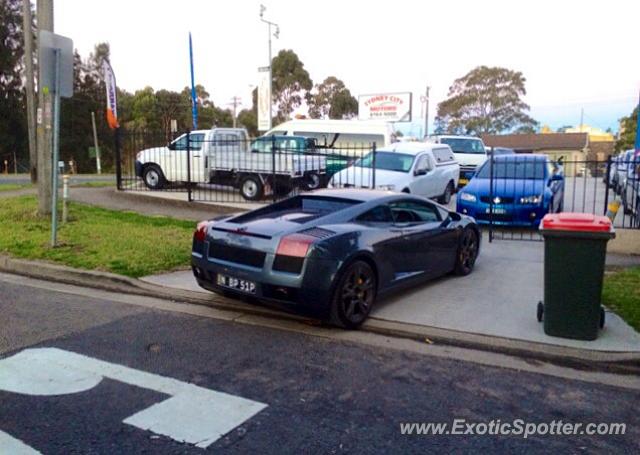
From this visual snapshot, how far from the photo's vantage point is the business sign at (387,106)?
3753cm

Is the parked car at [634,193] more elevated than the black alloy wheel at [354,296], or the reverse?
the parked car at [634,193]

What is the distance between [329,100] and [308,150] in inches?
1531

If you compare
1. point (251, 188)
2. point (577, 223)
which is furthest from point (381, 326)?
point (251, 188)

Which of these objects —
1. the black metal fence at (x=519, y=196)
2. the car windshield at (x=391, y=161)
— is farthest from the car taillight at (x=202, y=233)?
the car windshield at (x=391, y=161)

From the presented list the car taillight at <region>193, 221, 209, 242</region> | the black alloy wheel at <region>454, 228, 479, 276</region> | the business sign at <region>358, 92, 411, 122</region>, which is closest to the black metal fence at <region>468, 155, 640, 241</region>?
the black alloy wheel at <region>454, 228, 479, 276</region>

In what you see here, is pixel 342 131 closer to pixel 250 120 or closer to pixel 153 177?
pixel 153 177

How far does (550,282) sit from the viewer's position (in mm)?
5246

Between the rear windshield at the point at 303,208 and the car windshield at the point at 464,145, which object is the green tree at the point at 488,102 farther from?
the rear windshield at the point at 303,208

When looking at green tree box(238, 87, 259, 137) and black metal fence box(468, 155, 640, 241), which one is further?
green tree box(238, 87, 259, 137)

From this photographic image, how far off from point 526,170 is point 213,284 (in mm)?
8642

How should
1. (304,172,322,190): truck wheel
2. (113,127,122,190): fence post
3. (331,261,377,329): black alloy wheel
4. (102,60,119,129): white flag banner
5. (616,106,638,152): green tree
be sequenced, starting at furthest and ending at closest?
(616,106,638,152): green tree → (102,60,119,129): white flag banner → (113,127,122,190): fence post → (304,172,322,190): truck wheel → (331,261,377,329): black alloy wheel

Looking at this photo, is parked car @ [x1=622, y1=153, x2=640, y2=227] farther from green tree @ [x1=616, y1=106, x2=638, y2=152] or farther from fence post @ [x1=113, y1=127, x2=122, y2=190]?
green tree @ [x1=616, y1=106, x2=638, y2=152]

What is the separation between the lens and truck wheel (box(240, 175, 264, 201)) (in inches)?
574

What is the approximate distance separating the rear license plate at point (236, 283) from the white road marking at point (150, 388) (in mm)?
1373
